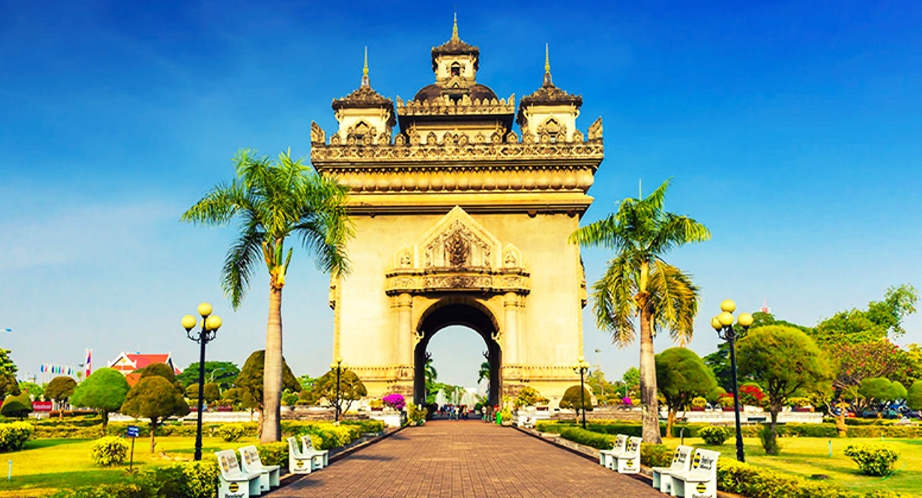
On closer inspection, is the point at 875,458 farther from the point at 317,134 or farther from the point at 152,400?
the point at 317,134

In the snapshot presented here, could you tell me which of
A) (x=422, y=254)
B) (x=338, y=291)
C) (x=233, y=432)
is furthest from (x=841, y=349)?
(x=233, y=432)

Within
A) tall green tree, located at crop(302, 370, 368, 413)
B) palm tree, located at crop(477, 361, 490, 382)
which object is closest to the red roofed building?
palm tree, located at crop(477, 361, 490, 382)

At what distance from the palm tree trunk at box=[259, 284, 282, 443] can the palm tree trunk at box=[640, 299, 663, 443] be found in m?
9.28

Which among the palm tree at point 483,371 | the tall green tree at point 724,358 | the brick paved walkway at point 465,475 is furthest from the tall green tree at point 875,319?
the brick paved walkway at point 465,475

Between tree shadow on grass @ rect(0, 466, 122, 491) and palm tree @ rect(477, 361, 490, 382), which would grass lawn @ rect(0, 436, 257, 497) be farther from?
palm tree @ rect(477, 361, 490, 382)

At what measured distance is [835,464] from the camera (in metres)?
19.4

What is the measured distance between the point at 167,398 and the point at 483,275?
21922mm

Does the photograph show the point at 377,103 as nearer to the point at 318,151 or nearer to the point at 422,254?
the point at 318,151

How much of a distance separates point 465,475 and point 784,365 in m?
11.9

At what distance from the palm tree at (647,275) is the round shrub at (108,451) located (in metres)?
13.8

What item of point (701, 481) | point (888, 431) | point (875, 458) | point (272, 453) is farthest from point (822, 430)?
point (272, 453)

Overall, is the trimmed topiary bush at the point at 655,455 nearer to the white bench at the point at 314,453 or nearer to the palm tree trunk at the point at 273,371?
the white bench at the point at 314,453

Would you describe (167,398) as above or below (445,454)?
above

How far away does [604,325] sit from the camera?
2131 centimetres
